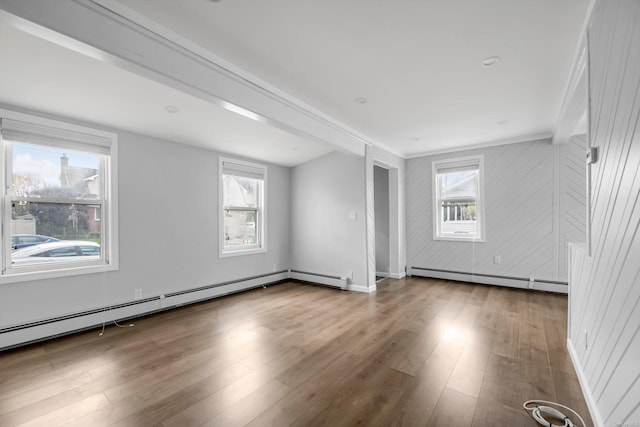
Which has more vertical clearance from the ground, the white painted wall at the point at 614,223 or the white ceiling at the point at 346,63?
the white ceiling at the point at 346,63

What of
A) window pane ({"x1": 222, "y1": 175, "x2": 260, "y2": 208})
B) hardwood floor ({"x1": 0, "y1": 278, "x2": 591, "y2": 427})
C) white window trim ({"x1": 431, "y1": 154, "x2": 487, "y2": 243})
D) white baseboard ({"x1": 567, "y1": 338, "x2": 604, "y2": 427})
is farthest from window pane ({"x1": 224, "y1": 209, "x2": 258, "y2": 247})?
white baseboard ({"x1": 567, "y1": 338, "x2": 604, "y2": 427})

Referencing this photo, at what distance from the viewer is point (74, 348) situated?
276 centimetres

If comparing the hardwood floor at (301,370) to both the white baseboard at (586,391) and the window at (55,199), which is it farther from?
the window at (55,199)

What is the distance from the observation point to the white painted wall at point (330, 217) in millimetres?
4855

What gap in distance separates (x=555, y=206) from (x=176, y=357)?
5607 mm

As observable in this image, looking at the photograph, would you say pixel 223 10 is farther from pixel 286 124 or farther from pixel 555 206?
pixel 555 206

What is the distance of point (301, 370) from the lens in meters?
2.35

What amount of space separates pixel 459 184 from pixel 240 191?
409 cm

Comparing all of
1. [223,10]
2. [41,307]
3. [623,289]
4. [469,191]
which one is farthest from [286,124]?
[469,191]

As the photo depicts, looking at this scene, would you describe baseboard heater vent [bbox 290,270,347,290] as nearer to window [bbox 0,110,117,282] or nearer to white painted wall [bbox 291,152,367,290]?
white painted wall [bbox 291,152,367,290]

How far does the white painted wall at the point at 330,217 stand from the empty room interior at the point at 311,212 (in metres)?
0.05

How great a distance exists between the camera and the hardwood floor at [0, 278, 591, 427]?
183 centimetres

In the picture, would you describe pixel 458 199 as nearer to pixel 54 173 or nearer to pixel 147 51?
pixel 147 51

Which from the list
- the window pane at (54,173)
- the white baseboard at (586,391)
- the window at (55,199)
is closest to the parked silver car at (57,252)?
the window at (55,199)
